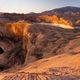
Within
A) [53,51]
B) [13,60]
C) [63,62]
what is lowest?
[13,60]

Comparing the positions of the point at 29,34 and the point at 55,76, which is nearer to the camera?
the point at 55,76

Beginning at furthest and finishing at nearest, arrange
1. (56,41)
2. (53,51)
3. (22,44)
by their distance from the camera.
A: 1. (22,44)
2. (56,41)
3. (53,51)

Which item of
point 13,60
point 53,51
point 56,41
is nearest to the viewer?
point 53,51

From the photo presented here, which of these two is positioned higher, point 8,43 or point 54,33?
point 54,33

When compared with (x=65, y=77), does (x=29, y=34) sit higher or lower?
lower

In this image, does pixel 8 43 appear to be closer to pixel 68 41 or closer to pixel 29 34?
pixel 29 34

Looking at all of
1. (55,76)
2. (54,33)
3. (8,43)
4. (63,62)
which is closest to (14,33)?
(8,43)

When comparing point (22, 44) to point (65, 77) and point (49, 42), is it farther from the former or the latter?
point (65, 77)

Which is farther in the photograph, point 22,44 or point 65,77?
point 22,44

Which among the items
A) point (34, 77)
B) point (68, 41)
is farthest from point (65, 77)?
point (68, 41)
